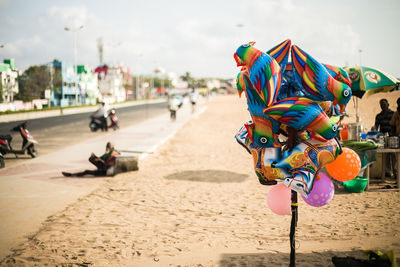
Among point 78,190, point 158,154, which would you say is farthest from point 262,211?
point 158,154

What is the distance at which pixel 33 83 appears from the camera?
4359cm

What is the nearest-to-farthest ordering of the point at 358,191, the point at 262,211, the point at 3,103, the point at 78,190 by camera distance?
the point at 262,211, the point at 358,191, the point at 78,190, the point at 3,103

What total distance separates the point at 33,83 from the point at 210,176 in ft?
134

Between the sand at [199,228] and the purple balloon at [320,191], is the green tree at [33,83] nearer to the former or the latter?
the sand at [199,228]

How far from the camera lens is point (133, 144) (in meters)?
14.2

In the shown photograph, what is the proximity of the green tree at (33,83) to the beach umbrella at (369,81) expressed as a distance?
31.3 meters

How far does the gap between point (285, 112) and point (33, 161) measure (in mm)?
9701

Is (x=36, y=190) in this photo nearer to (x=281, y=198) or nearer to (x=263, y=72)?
(x=281, y=198)

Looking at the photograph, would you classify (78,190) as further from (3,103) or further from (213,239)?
(3,103)

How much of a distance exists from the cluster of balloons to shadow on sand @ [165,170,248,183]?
4848 mm

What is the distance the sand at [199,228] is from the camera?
171 inches

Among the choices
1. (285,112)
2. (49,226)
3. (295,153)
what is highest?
(285,112)

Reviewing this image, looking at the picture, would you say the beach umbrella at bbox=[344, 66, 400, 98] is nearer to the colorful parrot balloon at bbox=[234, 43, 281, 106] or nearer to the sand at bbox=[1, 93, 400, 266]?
the sand at bbox=[1, 93, 400, 266]

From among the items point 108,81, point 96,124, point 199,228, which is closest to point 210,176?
point 199,228
